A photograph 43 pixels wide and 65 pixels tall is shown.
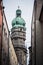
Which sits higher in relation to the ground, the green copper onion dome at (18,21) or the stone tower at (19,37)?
the green copper onion dome at (18,21)

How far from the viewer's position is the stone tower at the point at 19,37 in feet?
287

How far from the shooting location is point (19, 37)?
90000mm

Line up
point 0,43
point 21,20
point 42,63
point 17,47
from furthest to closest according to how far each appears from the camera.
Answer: point 21,20 < point 17,47 < point 0,43 < point 42,63

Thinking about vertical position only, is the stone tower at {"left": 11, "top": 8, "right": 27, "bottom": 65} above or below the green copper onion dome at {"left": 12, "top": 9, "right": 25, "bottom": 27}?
below

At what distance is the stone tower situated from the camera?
87.5 m

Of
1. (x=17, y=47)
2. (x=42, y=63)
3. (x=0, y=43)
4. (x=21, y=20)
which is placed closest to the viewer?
(x=42, y=63)

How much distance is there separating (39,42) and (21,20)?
260ft

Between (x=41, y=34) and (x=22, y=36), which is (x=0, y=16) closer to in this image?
(x=41, y=34)

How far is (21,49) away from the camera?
89062 mm

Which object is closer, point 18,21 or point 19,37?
point 19,37

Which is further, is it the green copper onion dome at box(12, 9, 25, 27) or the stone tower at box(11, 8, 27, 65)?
the green copper onion dome at box(12, 9, 25, 27)

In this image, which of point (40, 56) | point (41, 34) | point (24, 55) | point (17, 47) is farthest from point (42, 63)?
point (24, 55)

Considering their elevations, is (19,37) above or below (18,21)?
below

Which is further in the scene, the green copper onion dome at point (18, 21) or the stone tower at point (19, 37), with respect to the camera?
the green copper onion dome at point (18, 21)
